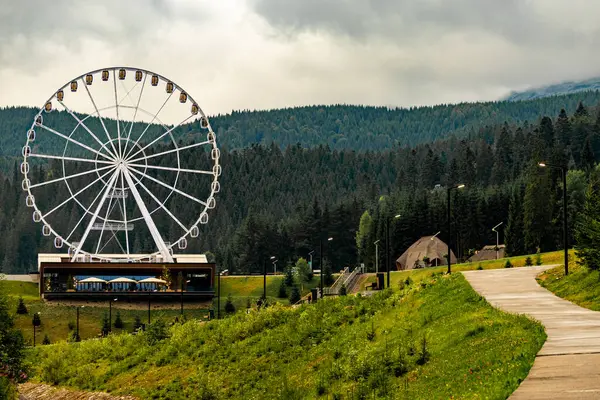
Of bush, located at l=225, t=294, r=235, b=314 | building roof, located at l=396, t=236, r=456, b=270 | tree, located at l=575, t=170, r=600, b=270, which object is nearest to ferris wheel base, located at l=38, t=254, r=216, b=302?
bush, located at l=225, t=294, r=235, b=314

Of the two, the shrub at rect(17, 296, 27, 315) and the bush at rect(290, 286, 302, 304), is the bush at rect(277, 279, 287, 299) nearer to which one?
the bush at rect(290, 286, 302, 304)

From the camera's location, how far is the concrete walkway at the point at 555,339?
28942 millimetres

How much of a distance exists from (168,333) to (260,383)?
59.4ft

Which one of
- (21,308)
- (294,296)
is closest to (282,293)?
(294,296)

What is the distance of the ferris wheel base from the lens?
126m

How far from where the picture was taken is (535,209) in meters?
127

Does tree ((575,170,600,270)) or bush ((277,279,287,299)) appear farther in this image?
bush ((277,279,287,299))

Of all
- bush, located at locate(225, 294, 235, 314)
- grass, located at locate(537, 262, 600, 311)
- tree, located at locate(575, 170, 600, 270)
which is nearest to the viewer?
grass, located at locate(537, 262, 600, 311)

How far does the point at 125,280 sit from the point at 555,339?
9490cm

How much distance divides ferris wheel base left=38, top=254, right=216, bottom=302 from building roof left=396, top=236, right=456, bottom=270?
27031 mm

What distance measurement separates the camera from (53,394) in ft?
198

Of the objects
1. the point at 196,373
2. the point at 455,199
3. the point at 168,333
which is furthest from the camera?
the point at 455,199

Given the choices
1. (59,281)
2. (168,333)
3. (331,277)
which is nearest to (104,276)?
(59,281)

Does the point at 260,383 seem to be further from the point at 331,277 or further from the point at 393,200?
the point at 393,200
